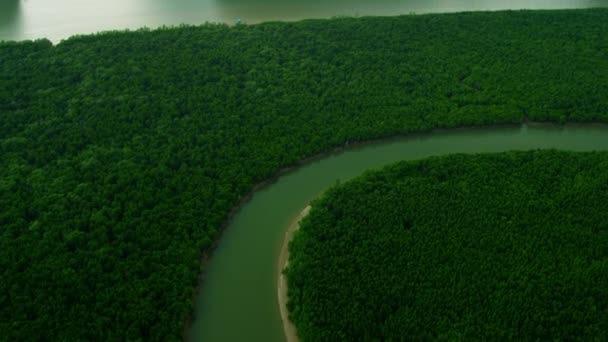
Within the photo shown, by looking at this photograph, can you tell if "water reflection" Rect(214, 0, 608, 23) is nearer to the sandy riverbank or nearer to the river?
the river

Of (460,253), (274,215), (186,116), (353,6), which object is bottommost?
(274,215)

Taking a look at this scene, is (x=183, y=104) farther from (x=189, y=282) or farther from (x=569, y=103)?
(x=569, y=103)

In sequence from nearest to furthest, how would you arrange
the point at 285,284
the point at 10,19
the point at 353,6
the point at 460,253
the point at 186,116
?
1. the point at 285,284
2. the point at 460,253
3. the point at 186,116
4. the point at 10,19
5. the point at 353,6

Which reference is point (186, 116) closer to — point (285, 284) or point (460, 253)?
point (285, 284)

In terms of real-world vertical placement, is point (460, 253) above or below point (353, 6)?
below

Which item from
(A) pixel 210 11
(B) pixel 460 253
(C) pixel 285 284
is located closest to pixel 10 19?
(A) pixel 210 11

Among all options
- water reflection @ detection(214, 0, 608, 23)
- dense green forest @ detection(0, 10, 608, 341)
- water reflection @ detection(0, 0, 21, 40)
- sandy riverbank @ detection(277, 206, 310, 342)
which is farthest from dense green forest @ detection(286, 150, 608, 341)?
water reflection @ detection(0, 0, 21, 40)

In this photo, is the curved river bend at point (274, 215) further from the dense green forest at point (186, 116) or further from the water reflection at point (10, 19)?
the water reflection at point (10, 19)
